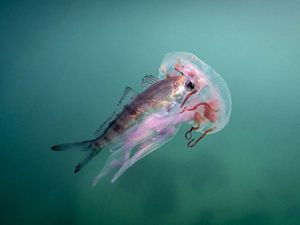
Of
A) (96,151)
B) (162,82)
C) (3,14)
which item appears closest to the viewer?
(96,151)

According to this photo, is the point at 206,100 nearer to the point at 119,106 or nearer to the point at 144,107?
the point at 144,107

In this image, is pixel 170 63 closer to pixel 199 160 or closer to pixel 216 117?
pixel 216 117

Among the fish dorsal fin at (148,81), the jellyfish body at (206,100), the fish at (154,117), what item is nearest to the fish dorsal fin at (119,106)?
the fish at (154,117)

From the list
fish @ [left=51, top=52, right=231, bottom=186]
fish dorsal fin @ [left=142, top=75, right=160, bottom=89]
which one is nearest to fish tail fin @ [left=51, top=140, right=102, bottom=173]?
fish @ [left=51, top=52, right=231, bottom=186]

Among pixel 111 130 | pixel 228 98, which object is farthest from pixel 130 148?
pixel 228 98

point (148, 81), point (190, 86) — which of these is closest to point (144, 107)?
point (148, 81)

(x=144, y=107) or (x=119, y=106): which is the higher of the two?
(x=119, y=106)

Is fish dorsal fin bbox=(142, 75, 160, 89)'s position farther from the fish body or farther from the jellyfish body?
the jellyfish body

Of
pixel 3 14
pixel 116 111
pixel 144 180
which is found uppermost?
pixel 3 14
